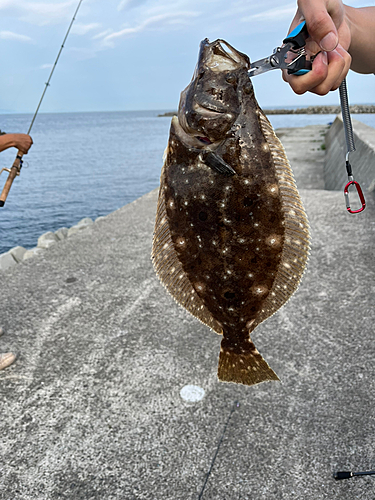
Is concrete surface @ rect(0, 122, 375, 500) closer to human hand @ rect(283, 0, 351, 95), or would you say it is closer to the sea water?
human hand @ rect(283, 0, 351, 95)

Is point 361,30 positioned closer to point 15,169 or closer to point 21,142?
point 21,142

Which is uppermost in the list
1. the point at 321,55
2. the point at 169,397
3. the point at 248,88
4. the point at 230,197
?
the point at 321,55

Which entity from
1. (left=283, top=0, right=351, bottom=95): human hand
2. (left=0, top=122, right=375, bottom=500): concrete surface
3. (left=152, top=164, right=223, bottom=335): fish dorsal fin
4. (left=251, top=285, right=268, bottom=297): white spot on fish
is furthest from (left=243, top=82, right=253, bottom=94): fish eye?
(left=0, top=122, right=375, bottom=500): concrete surface

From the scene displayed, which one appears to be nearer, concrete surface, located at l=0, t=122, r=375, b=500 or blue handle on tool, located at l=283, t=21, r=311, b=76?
blue handle on tool, located at l=283, t=21, r=311, b=76

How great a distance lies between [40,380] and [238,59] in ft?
10.2

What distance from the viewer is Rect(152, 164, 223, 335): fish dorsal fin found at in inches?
67.7

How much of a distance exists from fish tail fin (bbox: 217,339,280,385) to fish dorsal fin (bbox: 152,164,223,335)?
14cm

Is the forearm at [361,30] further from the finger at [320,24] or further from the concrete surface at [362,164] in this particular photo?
the concrete surface at [362,164]

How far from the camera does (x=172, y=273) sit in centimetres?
179

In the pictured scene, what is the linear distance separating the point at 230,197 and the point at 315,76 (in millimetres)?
530

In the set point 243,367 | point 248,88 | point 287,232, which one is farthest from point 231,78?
point 243,367

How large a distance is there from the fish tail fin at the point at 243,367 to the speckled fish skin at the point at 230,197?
0.82 feet

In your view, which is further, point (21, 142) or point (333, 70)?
point (21, 142)

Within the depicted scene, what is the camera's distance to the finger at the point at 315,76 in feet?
4.30
